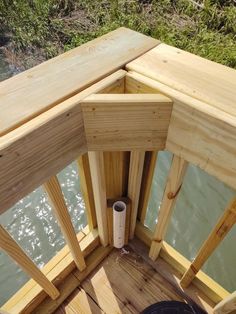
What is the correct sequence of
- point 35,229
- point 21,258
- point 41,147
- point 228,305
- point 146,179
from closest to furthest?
point 41,147
point 21,258
point 228,305
point 146,179
point 35,229

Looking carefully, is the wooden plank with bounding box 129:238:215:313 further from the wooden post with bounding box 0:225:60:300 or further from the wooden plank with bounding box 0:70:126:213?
the wooden plank with bounding box 0:70:126:213

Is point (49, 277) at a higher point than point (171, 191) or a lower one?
lower

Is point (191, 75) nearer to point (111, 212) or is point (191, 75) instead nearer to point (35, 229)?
point (111, 212)

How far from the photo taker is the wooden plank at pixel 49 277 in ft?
4.29

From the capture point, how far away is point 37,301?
1.36 meters

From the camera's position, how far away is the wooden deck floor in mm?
1443

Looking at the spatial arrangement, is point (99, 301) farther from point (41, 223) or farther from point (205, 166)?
point (41, 223)

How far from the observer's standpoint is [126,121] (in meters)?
0.69

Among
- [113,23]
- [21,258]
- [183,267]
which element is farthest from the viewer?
[113,23]

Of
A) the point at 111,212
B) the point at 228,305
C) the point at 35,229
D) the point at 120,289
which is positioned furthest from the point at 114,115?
the point at 35,229

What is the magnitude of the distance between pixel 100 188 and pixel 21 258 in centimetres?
36

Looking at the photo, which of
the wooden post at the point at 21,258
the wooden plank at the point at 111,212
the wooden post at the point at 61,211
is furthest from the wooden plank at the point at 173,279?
the wooden post at the point at 21,258

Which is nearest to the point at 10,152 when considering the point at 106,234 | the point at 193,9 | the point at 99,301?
the point at 106,234

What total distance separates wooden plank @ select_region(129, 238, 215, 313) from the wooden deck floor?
0.02 meters
